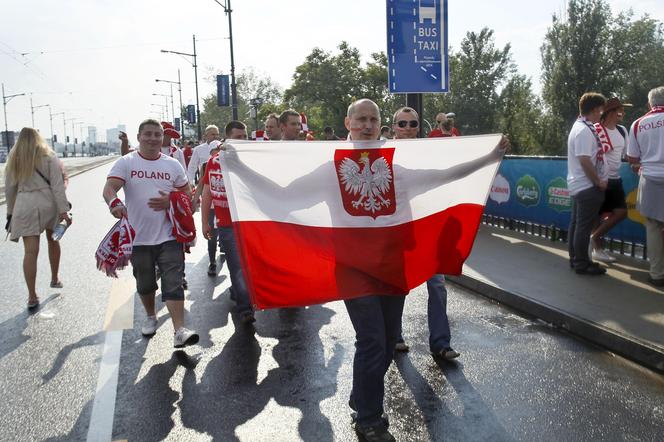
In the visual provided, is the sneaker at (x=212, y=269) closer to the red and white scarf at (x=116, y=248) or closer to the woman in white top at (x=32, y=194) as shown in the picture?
the woman in white top at (x=32, y=194)

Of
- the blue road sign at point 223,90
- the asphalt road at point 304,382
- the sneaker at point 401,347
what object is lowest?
the asphalt road at point 304,382

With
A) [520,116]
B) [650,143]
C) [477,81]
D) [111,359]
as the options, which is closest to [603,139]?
[650,143]

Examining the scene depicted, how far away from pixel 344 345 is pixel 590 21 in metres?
65.3

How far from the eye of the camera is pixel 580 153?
6.76 metres

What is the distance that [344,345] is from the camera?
521 cm

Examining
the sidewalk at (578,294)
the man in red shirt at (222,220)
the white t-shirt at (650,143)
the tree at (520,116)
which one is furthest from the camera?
the tree at (520,116)

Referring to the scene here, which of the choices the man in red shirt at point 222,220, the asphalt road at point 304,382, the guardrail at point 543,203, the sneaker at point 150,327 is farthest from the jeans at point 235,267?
the guardrail at point 543,203

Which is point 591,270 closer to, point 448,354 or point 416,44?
point 448,354

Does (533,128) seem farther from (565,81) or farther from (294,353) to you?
(294,353)

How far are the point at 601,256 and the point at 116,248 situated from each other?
19.0 ft

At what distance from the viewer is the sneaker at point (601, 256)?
7723 mm

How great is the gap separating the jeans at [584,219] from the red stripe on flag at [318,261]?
374cm

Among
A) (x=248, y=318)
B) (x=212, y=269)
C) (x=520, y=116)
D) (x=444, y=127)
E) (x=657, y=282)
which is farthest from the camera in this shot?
(x=520, y=116)

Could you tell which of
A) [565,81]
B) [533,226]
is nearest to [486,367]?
[533,226]
